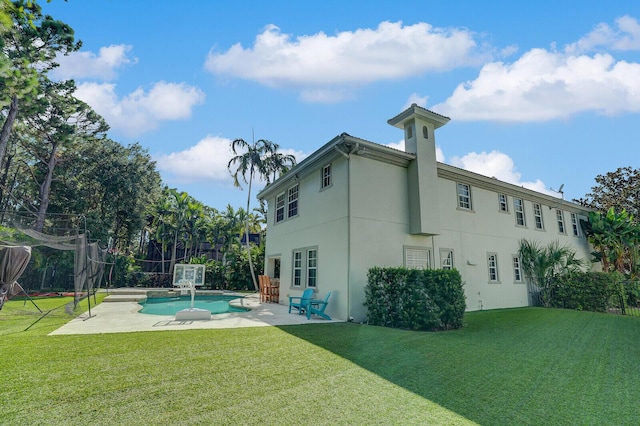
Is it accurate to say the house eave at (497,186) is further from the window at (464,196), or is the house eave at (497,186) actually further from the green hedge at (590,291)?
the green hedge at (590,291)

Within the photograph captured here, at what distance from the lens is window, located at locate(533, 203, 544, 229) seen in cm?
1542

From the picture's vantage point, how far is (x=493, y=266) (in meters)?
13.1

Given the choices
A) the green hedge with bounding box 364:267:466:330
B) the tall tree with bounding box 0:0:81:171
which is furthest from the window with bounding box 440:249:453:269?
the tall tree with bounding box 0:0:81:171

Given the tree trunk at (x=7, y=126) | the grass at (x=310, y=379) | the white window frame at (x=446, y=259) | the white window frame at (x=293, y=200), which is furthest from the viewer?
the tree trunk at (x=7, y=126)

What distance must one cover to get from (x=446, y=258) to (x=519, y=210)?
20.2 feet

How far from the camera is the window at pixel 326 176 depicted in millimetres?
11087

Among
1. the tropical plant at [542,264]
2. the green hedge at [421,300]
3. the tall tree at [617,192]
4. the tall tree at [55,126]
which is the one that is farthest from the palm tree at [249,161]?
the tall tree at [617,192]

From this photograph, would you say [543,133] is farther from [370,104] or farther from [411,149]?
[370,104]

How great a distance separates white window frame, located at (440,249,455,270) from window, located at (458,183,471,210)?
7.24ft

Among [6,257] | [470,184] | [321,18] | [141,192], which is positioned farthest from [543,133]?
[141,192]

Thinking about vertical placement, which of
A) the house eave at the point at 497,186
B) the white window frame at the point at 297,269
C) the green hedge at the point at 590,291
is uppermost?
the house eave at the point at 497,186

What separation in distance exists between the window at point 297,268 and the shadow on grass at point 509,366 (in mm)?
4036

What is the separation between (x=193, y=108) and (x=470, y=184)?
37.5 ft

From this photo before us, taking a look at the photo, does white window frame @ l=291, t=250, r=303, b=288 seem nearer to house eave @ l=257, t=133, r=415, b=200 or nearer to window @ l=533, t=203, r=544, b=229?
house eave @ l=257, t=133, r=415, b=200
